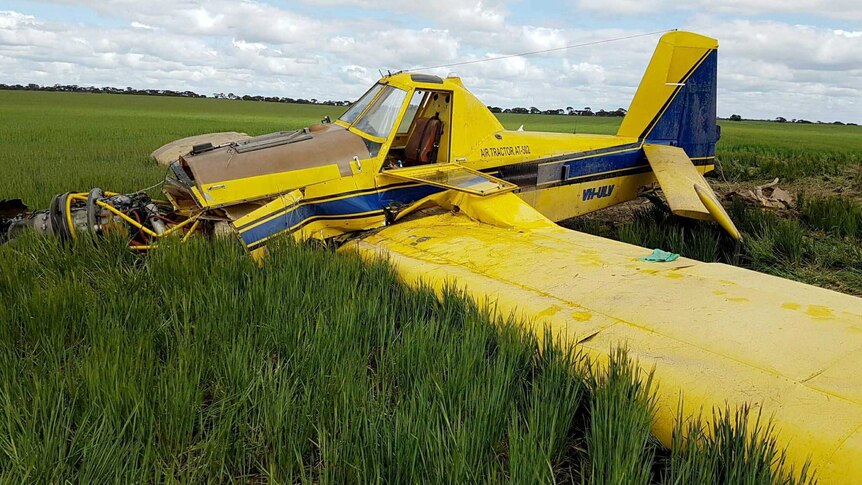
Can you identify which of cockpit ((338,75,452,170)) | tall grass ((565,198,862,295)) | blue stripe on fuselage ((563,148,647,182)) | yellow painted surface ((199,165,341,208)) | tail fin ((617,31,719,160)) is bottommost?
tall grass ((565,198,862,295))

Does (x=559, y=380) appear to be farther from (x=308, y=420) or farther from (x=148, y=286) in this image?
(x=148, y=286)

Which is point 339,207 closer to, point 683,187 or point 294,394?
point 294,394

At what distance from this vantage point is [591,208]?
748cm

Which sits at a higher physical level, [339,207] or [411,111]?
[411,111]

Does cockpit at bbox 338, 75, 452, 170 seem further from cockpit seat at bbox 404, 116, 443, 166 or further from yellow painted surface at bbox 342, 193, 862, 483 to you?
yellow painted surface at bbox 342, 193, 862, 483

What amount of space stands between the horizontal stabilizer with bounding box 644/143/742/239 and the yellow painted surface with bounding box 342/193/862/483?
6.07 ft

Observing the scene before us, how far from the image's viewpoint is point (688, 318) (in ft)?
10.2

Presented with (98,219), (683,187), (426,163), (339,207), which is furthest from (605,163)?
(98,219)

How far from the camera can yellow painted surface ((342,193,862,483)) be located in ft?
7.41

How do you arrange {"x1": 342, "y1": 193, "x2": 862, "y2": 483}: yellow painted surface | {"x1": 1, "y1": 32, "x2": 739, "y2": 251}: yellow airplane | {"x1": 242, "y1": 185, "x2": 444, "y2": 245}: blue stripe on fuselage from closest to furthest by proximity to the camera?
{"x1": 342, "y1": 193, "x2": 862, "y2": 483}: yellow painted surface
{"x1": 242, "y1": 185, "x2": 444, "y2": 245}: blue stripe on fuselage
{"x1": 1, "y1": 32, "x2": 739, "y2": 251}: yellow airplane

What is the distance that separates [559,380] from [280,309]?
1.64 meters

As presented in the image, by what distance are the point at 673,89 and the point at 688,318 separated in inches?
238

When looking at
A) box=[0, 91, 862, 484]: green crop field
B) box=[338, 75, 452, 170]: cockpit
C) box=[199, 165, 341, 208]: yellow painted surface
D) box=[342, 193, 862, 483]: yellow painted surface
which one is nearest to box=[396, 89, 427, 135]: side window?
box=[338, 75, 452, 170]: cockpit

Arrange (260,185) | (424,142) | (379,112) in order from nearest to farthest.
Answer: (260,185), (379,112), (424,142)
